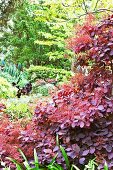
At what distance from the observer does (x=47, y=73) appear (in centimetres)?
788

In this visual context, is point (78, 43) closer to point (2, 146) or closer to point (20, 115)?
point (2, 146)

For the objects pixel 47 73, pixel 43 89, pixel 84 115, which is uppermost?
pixel 84 115

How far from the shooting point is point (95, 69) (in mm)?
2852

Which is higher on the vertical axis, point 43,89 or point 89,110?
point 89,110

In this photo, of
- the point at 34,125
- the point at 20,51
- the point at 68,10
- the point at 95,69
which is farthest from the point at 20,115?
the point at 20,51

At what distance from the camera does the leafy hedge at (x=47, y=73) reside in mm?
7120

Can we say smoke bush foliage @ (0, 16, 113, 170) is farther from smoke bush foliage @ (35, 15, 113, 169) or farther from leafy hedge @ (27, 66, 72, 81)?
leafy hedge @ (27, 66, 72, 81)

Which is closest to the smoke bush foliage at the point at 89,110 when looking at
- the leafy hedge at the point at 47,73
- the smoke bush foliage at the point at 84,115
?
the smoke bush foliage at the point at 84,115

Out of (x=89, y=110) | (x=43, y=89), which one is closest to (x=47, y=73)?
(x=43, y=89)

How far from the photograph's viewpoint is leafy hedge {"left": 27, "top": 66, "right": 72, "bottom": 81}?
23.4 ft

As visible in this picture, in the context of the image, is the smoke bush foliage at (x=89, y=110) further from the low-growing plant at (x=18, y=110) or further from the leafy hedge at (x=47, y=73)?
the leafy hedge at (x=47, y=73)

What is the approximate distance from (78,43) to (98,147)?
792 mm

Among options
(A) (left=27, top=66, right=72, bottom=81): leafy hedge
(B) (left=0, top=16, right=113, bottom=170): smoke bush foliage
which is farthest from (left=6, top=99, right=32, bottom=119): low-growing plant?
(A) (left=27, top=66, right=72, bottom=81): leafy hedge

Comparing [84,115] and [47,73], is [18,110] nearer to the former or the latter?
[84,115]
